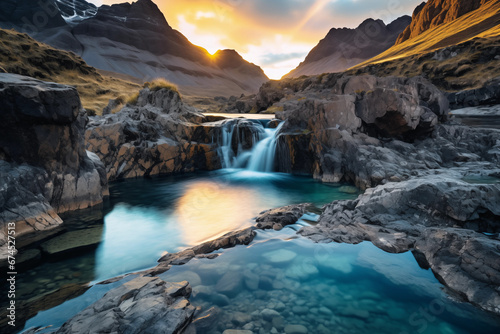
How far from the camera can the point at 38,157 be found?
28.1 feet

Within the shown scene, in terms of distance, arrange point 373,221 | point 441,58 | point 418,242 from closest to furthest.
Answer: point 418,242 < point 373,221 < point 441,58

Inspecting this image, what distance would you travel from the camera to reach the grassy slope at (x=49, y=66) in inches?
1682

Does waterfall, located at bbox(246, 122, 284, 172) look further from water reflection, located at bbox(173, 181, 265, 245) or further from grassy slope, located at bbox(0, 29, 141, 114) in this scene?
grassy slope, located at bbox(0, 29, 141, 114)

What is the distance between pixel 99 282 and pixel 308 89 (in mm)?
56541

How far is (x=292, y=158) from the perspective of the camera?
17938mm

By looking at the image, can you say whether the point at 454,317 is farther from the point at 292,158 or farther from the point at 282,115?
the point at 282,115

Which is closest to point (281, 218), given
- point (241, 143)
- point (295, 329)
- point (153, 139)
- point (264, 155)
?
point (295, 329)

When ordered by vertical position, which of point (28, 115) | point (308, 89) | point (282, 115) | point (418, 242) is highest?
point (308, 89)

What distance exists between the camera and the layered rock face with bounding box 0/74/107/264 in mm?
7352

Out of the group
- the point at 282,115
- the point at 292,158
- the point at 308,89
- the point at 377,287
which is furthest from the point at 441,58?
the point at 377,287

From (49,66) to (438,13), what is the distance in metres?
189

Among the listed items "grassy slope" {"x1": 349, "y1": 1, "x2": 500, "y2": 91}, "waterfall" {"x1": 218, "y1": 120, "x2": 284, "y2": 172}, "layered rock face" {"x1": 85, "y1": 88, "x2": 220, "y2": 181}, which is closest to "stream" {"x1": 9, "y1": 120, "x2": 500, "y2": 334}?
"layered rock face" {"x1": 85, "y1": 88, "x2": 220, "y2": 181}

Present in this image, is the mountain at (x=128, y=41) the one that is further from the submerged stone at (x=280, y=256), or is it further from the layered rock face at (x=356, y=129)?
the submerged stone at (x=280, y=256)

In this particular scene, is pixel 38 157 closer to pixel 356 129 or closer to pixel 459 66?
pixel 356 129
